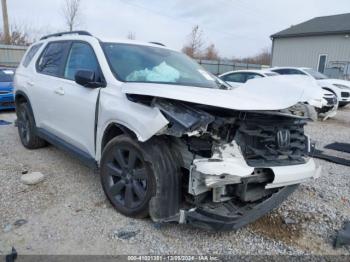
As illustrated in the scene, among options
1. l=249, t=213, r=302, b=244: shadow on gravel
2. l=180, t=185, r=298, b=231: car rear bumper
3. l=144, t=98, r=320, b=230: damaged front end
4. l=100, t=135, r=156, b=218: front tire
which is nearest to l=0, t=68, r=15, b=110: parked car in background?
l=100, t=135, r=156, b=218: front tire

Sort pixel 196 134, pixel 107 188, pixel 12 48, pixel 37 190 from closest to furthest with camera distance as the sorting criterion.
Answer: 1. pixel 196 134
2. pixel 107 188
3. pixel 37 190
4. pixel 12 48

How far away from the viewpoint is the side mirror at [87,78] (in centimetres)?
319

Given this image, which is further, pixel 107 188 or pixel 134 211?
pixel 107 188

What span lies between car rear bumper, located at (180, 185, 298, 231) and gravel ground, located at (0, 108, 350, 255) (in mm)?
311

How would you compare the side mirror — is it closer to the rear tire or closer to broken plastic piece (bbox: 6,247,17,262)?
broken plastic piece (bbox: 6,247,17,262)

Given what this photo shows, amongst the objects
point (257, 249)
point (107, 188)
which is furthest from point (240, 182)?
point (107, 188)

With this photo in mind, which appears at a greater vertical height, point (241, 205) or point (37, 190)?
point (241, 205)

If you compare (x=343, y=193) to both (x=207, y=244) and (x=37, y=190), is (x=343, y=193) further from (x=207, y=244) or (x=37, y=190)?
(x=37, y=190)

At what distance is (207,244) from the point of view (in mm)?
2768

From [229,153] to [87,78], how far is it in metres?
1.70

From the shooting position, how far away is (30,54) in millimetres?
5301

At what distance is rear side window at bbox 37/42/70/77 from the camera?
4195 millimetres

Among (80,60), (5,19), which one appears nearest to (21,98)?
(80,60)

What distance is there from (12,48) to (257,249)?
18083mm
